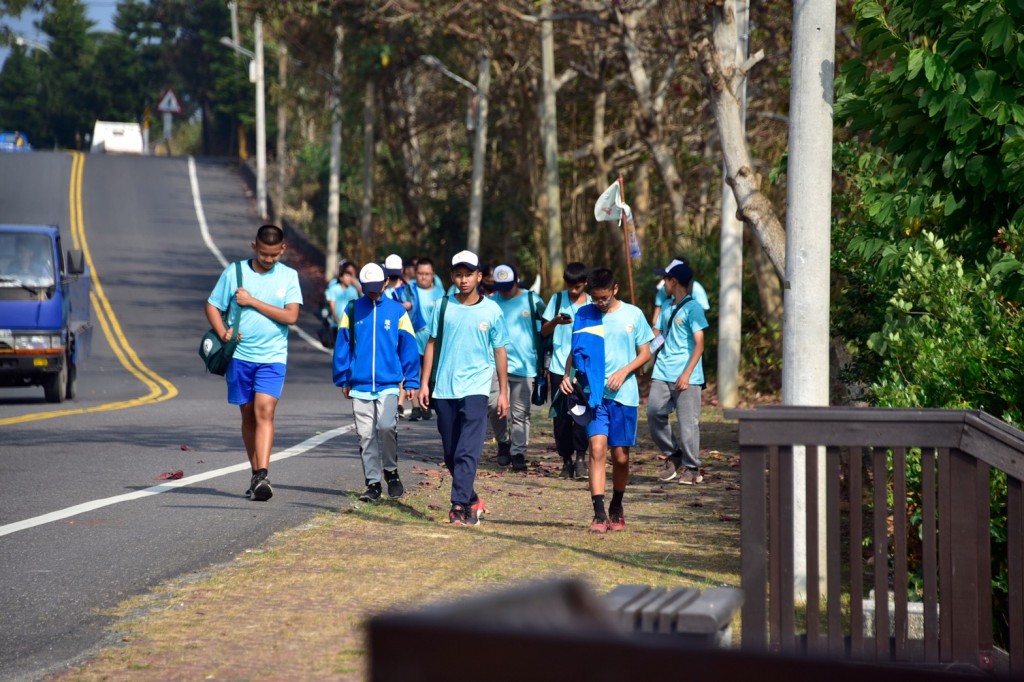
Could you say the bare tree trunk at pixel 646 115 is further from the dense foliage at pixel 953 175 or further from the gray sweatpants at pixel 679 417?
the dense foliage at pixel 953 175

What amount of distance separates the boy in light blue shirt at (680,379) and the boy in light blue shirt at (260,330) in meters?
3.45

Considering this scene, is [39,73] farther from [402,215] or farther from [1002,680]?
[1002,680]

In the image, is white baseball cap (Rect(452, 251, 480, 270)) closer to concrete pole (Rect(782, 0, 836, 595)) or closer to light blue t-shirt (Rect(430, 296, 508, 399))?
light blue t-shirt (Rect(430, 296, 508, 399))

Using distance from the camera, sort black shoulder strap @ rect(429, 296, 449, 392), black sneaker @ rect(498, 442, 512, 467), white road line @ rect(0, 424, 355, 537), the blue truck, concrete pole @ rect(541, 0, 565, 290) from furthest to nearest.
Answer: concrete pole @ rect(541, 0, 565, 290) < the blue truck < black sneaker @ rect(498, 442, 512, 467) < black shoulder strap @ rect(429, 296, 449, 392) < white road line @ rect(0, 424, 355, 537)

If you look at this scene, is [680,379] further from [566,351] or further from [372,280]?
[372,280]

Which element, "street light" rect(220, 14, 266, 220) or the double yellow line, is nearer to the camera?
the double yellow line

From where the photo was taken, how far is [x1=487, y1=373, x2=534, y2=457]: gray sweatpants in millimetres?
13609

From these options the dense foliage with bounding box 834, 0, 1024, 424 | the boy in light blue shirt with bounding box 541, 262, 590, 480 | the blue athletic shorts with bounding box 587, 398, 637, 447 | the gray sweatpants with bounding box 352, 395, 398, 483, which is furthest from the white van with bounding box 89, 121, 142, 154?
the dense foliage with bounding box 834, 0, 1024, 424

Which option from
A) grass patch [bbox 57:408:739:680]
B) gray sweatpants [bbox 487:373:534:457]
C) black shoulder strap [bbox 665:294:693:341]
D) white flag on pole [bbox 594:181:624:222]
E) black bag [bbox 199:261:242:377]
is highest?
white flag on pole [bbox 594:181:624:222]

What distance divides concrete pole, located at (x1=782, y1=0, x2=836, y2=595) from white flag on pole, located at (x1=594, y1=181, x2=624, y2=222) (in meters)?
7.58

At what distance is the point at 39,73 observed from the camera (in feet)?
327

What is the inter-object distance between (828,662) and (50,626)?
5.24 m

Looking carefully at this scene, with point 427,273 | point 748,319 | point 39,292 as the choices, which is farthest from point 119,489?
point 748,319

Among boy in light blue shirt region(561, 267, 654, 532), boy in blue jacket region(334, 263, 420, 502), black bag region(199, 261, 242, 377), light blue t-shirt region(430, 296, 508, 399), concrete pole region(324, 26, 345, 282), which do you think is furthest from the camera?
concrete pole region(324, 26, 345, 282)
